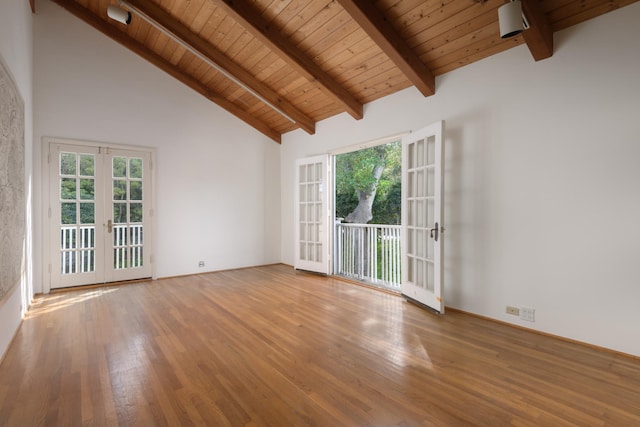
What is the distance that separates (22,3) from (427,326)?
5.59 metres

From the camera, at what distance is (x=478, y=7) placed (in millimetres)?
2889

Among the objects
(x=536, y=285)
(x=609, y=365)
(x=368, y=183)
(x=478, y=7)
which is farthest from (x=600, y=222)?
(x=368, y=183)

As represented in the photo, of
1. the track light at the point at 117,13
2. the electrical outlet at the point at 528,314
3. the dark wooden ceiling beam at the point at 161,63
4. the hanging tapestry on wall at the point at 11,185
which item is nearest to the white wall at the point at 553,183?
the electrical outlet at the point at 528,314

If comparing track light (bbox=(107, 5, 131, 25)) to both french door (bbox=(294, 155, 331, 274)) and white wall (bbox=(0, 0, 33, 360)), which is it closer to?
white wall (bbox=(0, 0, 33, 360))

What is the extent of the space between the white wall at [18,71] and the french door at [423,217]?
3956 mm

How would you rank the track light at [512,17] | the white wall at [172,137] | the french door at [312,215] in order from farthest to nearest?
1. the french door at [312,215]
2. the white wall at [172,137]
3. the track light at [512,17]

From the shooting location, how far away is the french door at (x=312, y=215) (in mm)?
5621

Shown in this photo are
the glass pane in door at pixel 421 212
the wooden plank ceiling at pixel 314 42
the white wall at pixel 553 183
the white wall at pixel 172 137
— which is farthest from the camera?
the white wall at pixel 172 137

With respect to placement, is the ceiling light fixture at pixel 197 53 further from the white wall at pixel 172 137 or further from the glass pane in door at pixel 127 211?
the glass pane in door at pixel 127 211

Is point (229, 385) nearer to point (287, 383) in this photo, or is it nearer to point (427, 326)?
point (287, 383)

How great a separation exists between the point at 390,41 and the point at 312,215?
3.30 m

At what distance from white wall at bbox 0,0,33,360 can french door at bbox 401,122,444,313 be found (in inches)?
156

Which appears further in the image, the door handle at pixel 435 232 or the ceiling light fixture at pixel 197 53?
the ceiling light fixture at pixel 197 53

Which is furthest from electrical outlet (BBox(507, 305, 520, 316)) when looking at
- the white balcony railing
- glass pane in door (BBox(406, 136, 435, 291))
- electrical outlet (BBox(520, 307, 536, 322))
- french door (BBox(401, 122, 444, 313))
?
the white balcony railing
